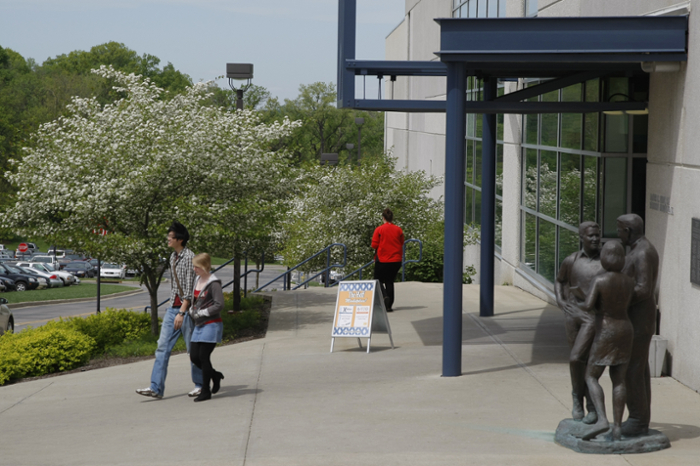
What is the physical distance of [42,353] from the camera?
10.6 m

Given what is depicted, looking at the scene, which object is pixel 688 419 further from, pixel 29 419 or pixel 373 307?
pixel 29 419

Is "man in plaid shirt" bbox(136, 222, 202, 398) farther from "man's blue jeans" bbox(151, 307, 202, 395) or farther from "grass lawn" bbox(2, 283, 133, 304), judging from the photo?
"grass lawn" bbox(2, 283, 133, 304)

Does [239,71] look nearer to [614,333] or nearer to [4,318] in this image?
[4,318]

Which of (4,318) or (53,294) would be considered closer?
(4,318)

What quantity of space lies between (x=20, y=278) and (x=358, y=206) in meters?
28.6

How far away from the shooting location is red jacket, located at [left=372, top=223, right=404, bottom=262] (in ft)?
41.8

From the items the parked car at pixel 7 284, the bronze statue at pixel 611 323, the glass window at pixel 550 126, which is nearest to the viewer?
the bronze statue at pixel 611 323

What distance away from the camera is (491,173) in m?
12.5

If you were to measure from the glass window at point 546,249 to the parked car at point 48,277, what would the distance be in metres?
39.2

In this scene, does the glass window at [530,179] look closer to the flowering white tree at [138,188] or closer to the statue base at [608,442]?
the flowering white tree at [138,188]

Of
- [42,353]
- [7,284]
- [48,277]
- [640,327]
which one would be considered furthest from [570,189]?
[48,277]

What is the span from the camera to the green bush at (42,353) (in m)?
10.3

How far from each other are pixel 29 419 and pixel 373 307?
435 cm

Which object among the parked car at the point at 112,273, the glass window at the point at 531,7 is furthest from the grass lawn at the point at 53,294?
the glass window at the point at 531,7
